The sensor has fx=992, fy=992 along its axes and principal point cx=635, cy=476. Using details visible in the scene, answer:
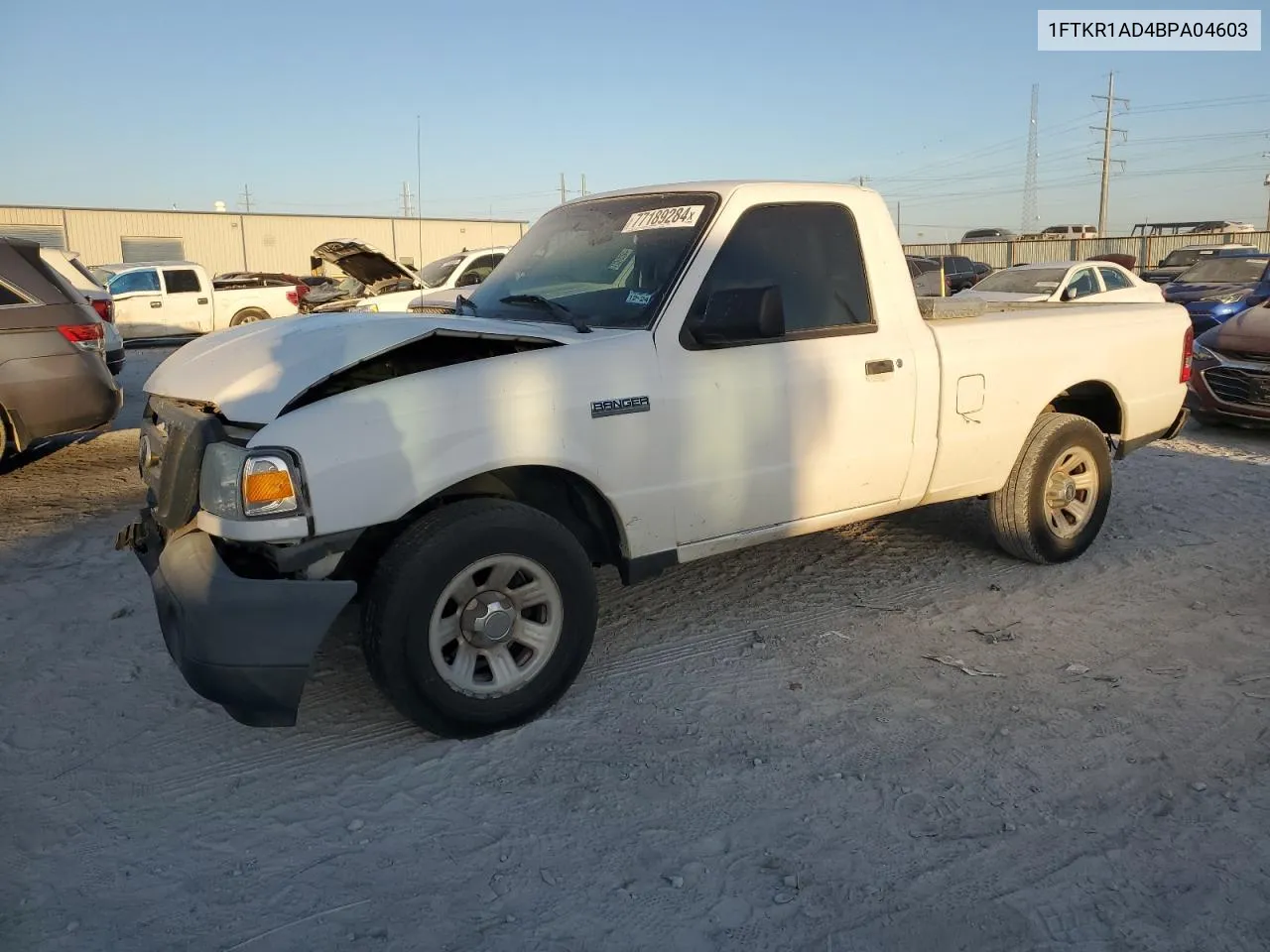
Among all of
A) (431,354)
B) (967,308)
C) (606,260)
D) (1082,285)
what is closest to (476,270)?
(1082,285)

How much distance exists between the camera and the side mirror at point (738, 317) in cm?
379

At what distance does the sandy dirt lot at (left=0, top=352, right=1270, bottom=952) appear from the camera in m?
2.62

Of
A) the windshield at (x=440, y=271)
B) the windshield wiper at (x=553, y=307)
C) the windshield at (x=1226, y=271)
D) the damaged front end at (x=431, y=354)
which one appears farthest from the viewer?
the windshield at (x=1226, y=271)

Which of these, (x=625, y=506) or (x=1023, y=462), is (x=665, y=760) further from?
(x=1023, y=462)

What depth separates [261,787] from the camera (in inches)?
130

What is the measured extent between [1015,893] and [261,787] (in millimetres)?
2348

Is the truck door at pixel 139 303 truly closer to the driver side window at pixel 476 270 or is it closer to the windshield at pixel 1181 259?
the driver side window at pixel 476 270

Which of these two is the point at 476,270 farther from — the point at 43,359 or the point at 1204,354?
the point at 1204,354

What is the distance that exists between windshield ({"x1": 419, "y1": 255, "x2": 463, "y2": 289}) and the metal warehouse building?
76.9ft

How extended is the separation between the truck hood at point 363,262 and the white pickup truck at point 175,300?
8.16 metres

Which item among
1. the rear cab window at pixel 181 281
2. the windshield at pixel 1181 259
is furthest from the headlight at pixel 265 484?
the windshield at pixel 1181 259

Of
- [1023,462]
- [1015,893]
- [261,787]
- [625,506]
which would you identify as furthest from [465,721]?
[1023,462]

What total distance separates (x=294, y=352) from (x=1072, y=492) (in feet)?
13.4

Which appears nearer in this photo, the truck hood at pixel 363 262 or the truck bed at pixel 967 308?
the truck bed at pixel 967 308
